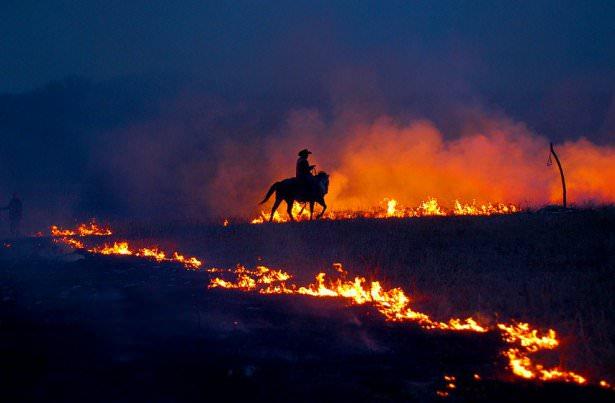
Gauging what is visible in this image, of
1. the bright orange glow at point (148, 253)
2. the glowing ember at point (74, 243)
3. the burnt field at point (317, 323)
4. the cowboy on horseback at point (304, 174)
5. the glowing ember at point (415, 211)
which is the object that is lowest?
the burnt field at point (317, 323)

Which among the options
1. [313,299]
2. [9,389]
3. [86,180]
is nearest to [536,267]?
[313,299]

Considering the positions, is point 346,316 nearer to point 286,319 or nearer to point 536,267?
point 286,319

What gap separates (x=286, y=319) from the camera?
309 inches

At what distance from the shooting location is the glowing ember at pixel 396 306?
5504 mm

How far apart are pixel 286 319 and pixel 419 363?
2589 millimetres

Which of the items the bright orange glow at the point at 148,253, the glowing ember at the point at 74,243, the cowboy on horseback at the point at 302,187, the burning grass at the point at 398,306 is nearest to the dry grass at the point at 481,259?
the burning grass at the point at 398,306

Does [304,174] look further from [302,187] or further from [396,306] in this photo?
[396,306]

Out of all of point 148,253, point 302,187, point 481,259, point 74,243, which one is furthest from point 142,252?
point 481,259

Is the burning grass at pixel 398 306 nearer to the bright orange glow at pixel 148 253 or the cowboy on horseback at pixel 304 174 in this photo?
the bright orange glow at pixel 148 253

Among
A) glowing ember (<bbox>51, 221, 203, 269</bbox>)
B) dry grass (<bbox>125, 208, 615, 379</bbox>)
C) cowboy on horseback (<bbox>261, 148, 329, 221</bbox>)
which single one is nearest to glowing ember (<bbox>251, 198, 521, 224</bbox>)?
cowboy on horseback (<bbox>261, 148, 329, 221</bbox>)

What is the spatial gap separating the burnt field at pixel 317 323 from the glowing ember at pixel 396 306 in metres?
0.17

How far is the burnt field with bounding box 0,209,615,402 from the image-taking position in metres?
5.02

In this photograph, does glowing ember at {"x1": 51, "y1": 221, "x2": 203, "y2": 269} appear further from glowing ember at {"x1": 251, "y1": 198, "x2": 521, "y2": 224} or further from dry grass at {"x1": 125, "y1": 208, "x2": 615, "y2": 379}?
glowing ember at {"x1": 251, "y1": 198, "x2": 521, "y2": 224}

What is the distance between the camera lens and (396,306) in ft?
28.0
